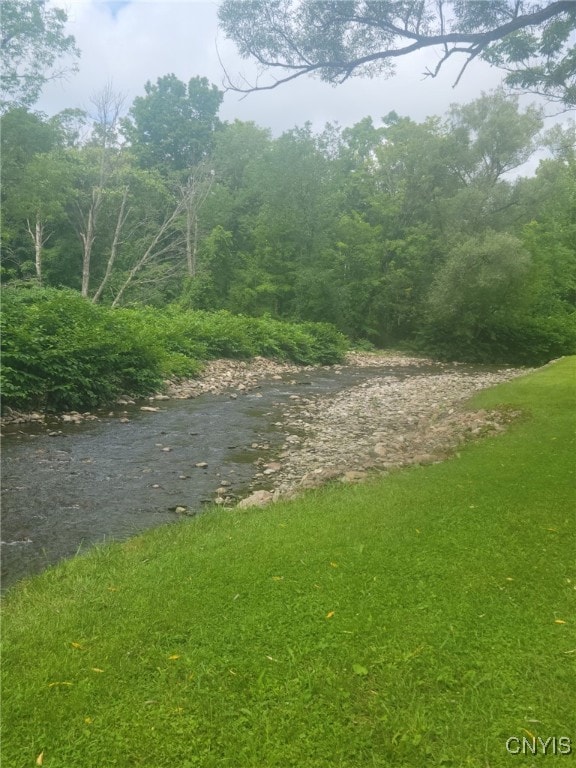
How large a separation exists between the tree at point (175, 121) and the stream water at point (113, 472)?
126ft

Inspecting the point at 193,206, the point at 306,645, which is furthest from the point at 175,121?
the point at 306,645

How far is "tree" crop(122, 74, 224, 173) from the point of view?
46.9 m

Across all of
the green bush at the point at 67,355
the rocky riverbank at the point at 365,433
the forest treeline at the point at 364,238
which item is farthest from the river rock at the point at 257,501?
the forest treeline at the point at 364,238

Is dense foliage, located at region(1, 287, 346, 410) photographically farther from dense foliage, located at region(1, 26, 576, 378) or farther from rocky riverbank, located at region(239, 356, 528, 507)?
dense foliage, located at region(1, 26, 576, 378)

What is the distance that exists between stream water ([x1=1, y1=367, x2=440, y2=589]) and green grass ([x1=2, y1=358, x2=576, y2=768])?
3.41ft

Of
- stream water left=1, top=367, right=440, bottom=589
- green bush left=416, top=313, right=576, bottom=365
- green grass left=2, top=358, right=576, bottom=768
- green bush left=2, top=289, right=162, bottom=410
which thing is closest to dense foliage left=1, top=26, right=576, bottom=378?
green bush left=416, top=313, right=576, bottom=365

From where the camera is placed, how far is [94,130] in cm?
2645

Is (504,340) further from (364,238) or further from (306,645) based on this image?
A: (306,645)

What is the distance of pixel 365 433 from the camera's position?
11.8 metres

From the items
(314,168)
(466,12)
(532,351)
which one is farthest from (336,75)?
(532,351)

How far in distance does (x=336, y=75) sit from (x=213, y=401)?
1026 centimetres

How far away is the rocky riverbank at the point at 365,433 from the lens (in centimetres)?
834

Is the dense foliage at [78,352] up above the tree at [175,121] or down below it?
below

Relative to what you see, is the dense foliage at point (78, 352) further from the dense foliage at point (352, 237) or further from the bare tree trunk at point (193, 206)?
the bare tree trunk at point (193, 206)
